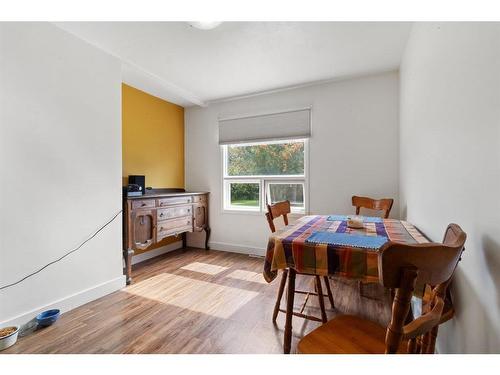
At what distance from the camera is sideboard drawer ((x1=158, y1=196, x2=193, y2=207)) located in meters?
3.01

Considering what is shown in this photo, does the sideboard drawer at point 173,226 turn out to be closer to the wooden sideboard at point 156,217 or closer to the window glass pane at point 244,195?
the wooden sideboard at point 156,217

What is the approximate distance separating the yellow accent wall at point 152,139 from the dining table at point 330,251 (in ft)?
8.31

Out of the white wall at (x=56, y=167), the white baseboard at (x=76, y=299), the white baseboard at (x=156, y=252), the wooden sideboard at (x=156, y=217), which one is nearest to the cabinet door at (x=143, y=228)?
the wooden sideboard at (x=156, y=217)

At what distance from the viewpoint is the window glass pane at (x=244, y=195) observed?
371 cm

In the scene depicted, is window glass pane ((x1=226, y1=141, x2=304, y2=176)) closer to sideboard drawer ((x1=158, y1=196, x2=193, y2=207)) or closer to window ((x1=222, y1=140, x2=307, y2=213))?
window ((x1=222, y1=140, x2=307, y2=213))

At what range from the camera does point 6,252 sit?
168cm

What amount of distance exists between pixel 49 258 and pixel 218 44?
239cm

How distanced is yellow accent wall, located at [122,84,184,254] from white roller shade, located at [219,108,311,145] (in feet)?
2.65

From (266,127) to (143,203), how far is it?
1989mm
